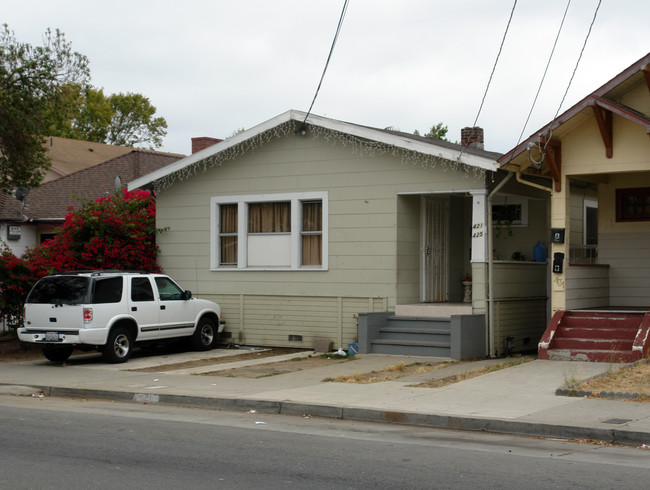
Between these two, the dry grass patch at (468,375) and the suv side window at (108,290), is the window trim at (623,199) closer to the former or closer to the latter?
the dry grass patch at (468,375)

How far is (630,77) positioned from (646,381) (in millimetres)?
5846

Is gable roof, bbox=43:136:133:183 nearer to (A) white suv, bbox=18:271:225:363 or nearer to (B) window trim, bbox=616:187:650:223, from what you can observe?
(A) white suv, bbox=18:271:225:363

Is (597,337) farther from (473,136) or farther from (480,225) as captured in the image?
(473,136)

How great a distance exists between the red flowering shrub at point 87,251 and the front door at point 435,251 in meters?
6.51

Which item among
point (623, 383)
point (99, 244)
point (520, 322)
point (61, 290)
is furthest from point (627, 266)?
point (99, 244)

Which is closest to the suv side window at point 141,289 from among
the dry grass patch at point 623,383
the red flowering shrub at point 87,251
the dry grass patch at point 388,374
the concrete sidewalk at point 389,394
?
the concrete sidewalk at point 389,394

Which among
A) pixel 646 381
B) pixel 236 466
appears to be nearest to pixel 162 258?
pixel 646 381

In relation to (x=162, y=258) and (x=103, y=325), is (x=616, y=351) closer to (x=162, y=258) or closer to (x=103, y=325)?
(x=103, y=325)

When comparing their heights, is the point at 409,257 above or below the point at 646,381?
above

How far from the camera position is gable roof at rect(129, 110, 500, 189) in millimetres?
17203

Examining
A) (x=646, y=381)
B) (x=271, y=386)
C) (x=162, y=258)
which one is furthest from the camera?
(x=162, y=258)

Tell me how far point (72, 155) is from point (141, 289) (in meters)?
23.7

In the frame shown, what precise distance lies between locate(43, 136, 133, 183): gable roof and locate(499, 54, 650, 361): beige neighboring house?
2382 cm

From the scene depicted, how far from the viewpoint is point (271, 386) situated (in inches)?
538
